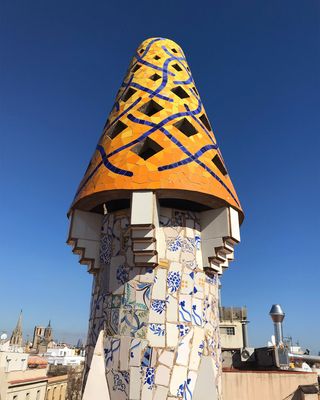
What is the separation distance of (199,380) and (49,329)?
88543 millimetres

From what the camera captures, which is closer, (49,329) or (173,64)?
(173,64)

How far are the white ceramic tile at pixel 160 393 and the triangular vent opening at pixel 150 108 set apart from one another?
5.13m

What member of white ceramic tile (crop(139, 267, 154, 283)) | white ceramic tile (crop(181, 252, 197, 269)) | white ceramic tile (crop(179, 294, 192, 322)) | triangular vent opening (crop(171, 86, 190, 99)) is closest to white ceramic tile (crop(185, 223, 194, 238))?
white ceramic tile (crop(181, 252, 197, 269))

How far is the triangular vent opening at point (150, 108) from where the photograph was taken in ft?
24.6

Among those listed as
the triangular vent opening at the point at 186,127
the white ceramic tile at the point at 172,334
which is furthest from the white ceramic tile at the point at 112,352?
the triangular vent opening at the point at 186,127

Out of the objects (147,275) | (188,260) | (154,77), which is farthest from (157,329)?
(154,77)

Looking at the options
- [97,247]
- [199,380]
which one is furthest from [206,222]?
[199,380]

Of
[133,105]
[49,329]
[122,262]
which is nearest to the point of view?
[122,262]

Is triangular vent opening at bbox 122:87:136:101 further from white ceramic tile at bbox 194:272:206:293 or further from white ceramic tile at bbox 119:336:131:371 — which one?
white ceramic tile at bbox 119:336:131:371

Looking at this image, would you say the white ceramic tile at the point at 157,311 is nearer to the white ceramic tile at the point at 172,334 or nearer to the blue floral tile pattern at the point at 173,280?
the white ceramic tile at the point at 172,334

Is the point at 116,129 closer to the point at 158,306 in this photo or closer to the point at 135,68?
the point at 135,68

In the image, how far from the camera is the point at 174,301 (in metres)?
5.84

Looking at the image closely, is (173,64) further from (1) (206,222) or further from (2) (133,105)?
(1) (206,222)

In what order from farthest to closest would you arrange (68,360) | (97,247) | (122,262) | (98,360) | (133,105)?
(68,360) → (133,105) → (97,247) → (122,262) → (98,360)
